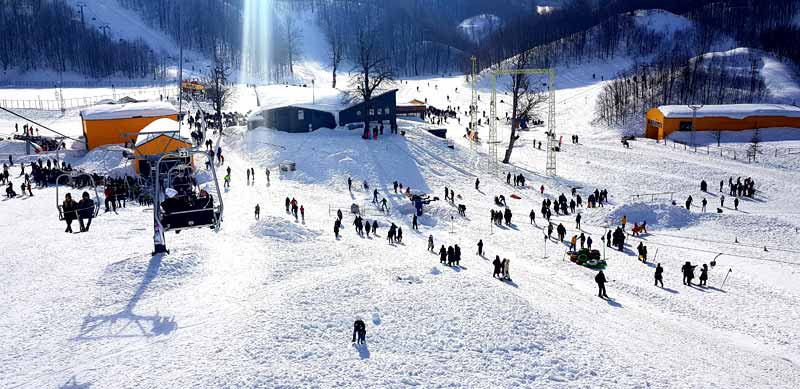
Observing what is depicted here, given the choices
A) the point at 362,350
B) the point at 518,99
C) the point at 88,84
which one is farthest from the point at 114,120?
the point at 88,84

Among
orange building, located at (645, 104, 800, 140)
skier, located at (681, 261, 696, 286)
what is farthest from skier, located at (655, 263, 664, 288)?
orange building, located at (645, 104, 800, 140)

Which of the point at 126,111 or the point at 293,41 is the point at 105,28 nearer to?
the point at 293,41

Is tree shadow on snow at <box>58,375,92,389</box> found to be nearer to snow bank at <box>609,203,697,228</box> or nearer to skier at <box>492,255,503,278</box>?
skier at <box>492,255,503,278</box>

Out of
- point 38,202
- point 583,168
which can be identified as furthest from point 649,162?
point 38,202

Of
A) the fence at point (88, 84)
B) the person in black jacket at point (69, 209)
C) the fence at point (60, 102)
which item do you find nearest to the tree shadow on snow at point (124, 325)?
the person in black jacket at point (69, 209)

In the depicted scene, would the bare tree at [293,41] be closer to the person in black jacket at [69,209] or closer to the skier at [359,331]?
the person in black jacket at [69,209]

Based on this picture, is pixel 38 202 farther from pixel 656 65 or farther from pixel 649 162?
pixel 656 65
